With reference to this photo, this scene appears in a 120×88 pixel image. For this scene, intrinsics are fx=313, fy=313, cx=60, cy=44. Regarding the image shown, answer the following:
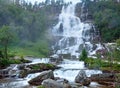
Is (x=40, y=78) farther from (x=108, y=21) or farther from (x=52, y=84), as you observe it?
(x=108, y=21)

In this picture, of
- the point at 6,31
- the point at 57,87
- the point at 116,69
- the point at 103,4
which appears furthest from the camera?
the point at 103,4

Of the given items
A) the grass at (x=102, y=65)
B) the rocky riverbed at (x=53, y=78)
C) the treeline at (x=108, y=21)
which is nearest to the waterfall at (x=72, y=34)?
the treeline at (x=108, y=21)

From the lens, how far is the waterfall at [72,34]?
106m

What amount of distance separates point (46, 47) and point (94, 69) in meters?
49.1

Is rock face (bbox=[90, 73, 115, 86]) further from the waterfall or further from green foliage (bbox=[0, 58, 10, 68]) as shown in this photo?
the waterfall

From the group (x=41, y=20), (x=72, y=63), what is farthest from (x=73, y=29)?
(x=72, y=63)

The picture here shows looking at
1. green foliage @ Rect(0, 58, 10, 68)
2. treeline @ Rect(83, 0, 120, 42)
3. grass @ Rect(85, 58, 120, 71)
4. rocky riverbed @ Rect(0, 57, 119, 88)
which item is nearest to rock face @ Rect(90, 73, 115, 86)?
rocky riverbed @ Rect(0, 57, 119, 88)

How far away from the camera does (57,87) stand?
128ft

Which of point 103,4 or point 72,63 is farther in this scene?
point 103,4

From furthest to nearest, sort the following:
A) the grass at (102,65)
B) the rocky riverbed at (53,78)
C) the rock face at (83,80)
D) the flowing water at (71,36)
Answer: the flowing water at (71,36) < the grass at (102,65) < the rock face at (83,80) < the rocky riverbed at (53,78)

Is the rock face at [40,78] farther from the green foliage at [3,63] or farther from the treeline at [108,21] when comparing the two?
the treeline at [108,21]

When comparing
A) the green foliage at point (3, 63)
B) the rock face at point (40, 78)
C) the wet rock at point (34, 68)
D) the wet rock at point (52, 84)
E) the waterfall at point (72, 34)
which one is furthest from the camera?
the waterfall at point (72, 34)

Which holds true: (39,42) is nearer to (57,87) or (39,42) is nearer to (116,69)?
(116,69)

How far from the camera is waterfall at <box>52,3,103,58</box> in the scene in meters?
106
